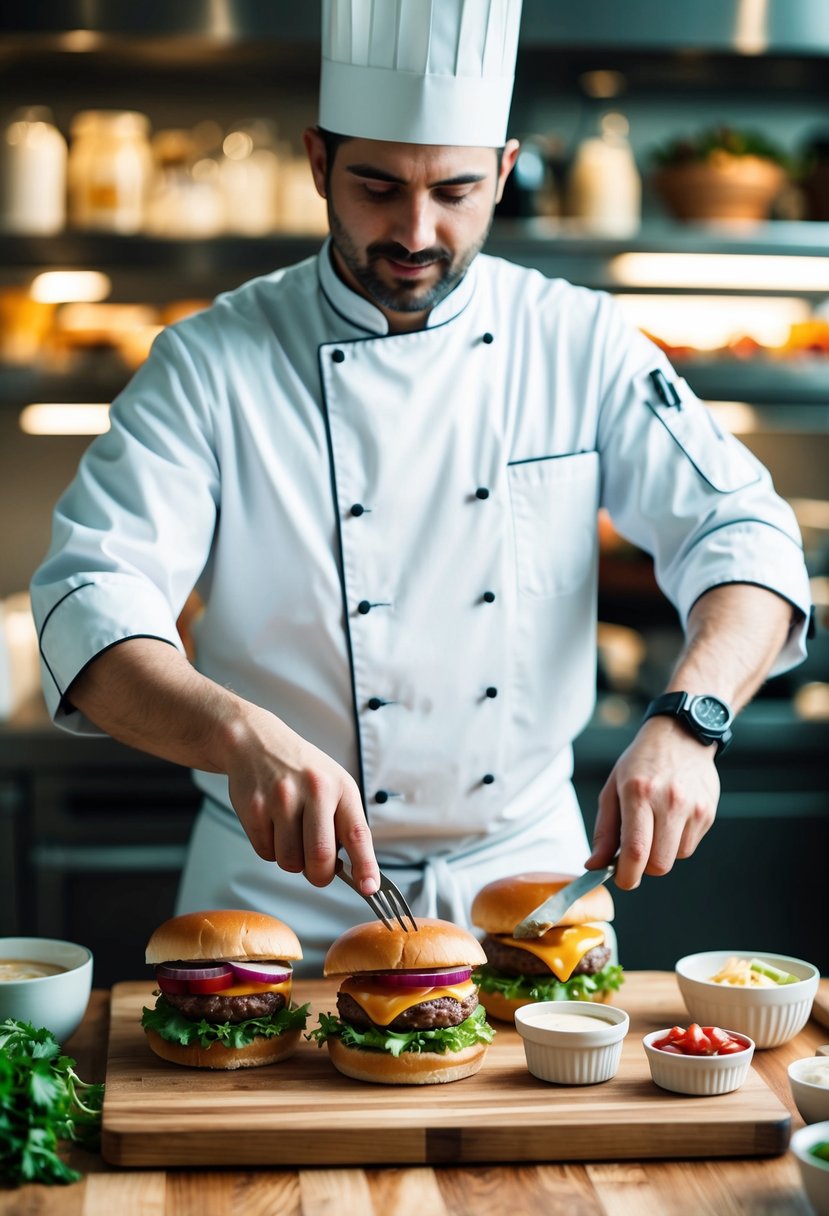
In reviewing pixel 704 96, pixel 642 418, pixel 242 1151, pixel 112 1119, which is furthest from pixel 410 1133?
pixel 704 96

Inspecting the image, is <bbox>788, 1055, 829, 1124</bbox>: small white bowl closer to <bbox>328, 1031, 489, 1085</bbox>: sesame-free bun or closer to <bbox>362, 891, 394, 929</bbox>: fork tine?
<bbox>328, 1031, 489, 1085</bbox>: sesame-free bun

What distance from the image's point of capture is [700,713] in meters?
1.54

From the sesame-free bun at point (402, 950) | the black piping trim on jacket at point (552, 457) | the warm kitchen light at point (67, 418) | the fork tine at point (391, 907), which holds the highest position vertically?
the black piping trim on jacket at point (552, 457)

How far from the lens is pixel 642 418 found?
1884 millimetres

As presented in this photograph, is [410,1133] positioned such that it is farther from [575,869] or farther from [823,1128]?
[575,869]

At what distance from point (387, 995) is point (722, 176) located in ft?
7.86

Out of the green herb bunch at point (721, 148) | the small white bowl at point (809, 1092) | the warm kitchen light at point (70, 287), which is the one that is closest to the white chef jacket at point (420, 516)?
the small white bowl at point (809, 1092)

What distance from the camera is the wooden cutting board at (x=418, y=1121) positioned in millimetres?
1240

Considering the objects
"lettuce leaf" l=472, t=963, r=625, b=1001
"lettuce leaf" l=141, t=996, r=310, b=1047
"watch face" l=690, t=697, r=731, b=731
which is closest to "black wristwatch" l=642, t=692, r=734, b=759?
"watch face" l=690, t=697, r=731, b=731

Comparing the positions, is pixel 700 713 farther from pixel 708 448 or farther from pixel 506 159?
pixel 506 159

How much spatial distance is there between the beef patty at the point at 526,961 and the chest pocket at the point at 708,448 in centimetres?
61

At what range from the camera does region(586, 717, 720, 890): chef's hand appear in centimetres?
Result: 144

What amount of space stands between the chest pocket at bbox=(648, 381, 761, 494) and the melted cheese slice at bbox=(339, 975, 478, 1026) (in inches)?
29.5

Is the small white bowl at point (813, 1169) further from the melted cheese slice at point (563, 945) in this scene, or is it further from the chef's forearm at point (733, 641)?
the chef's forearm at point (733, 641)
